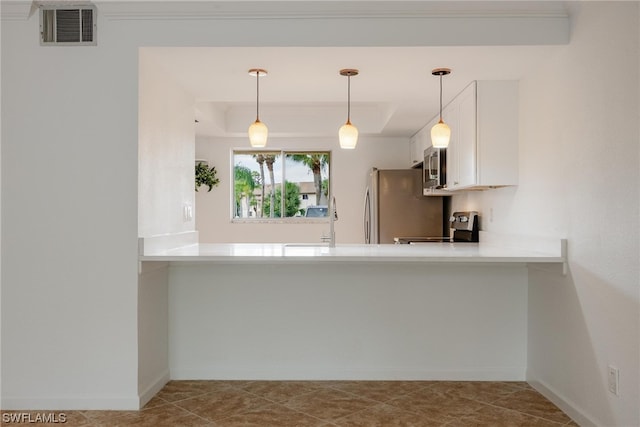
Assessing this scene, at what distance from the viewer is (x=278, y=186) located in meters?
6.77

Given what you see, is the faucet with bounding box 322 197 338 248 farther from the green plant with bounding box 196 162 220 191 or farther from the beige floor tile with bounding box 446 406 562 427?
the green plant with bounding box 196 162 220 191

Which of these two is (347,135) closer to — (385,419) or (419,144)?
(385,419)

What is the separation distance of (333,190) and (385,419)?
4018mm

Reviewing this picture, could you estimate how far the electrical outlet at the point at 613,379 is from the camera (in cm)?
241

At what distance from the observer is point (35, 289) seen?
2967 millimetres

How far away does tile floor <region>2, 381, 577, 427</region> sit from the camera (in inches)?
110

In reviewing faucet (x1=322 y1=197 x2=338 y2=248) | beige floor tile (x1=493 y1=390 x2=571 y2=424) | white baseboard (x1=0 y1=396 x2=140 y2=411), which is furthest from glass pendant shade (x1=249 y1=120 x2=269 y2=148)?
beige floor tile (x1=493 y1=390 x2=571 y2=424)

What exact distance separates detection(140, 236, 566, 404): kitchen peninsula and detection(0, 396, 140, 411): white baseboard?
54cm

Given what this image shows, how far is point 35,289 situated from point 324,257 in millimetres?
1628

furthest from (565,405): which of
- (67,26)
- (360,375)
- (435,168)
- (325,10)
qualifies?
(67,26)

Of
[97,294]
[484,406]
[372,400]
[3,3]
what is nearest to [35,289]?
[97,294]

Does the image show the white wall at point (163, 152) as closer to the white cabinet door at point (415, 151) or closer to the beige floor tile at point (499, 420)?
the beige floor tile at point (499, 420)

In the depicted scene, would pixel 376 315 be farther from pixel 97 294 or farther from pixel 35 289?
pixel 35 289

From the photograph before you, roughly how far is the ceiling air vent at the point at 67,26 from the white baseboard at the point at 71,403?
6.49ft
